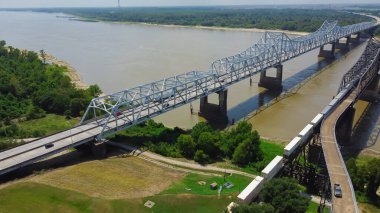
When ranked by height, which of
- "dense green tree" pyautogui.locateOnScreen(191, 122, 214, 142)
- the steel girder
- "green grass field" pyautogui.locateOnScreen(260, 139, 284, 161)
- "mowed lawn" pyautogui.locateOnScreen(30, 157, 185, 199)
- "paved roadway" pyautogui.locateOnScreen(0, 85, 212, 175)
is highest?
the steel girder

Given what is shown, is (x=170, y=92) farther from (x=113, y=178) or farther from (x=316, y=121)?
(x=316, y=121)

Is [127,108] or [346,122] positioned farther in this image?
[127,108]

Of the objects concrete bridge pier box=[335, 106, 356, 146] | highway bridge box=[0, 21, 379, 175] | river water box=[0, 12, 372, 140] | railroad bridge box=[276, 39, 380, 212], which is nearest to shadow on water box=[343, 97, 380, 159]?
concrete bridge pier box=[335, 106, 356, 146]

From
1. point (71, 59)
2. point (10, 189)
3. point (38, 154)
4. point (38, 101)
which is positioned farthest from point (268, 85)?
point (71, 59)

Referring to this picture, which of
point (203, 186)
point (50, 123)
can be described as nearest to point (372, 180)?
point (203, 186)

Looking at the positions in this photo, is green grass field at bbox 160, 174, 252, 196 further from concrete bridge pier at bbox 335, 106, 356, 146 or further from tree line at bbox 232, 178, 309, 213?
concrete bridge pier at bbox 335, 106, 356, 146

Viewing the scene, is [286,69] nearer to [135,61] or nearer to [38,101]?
[135,61]

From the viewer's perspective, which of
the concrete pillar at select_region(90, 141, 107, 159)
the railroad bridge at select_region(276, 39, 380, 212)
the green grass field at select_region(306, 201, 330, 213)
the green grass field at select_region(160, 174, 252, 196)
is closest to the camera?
the railroad bridge at select_region(276, 39, 380, 212)

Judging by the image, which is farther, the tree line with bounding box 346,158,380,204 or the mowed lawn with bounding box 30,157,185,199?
the tree line with bounding box 346,158,380,204
